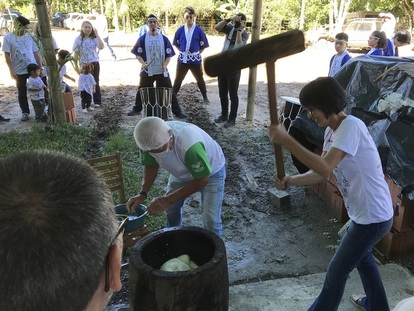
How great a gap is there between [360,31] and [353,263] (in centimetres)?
2046

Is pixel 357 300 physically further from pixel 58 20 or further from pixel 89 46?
pixel 58 20

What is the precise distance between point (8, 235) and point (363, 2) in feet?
115

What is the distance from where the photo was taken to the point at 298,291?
298cm

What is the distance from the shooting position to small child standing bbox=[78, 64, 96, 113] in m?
7.57

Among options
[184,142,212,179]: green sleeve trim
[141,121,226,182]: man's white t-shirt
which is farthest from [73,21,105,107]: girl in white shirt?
[184,142,212,179]: green sleeve trim

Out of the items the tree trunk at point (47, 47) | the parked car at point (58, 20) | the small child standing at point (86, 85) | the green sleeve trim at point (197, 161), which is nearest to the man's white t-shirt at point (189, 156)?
the green sleeve trim at point (197, 161)

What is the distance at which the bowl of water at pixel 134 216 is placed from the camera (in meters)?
3.13

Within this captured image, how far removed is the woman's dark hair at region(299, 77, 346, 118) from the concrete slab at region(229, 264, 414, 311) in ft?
4.82

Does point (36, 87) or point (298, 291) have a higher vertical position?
point (36, 87)

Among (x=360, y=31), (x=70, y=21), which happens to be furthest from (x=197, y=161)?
(x=70, y=21)

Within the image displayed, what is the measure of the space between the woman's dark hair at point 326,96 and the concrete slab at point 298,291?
57.8 inches

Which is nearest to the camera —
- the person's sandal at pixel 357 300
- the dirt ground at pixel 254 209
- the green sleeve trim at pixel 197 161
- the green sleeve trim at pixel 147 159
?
the green sleeve trim at pixel 197 161

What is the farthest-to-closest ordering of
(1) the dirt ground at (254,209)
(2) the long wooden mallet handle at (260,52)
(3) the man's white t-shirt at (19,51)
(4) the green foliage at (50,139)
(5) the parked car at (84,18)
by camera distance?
(5) the parked car at (84,18), (3) the man's white t-shirt at (19,51), (4) the green foliage at (50,139), (1) the dirt ground at (254,209), (2) the long wooden mallet handle at (260,52)

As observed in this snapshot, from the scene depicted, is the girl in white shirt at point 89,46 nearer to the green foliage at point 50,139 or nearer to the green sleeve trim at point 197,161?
the green foliage at point 50,139
